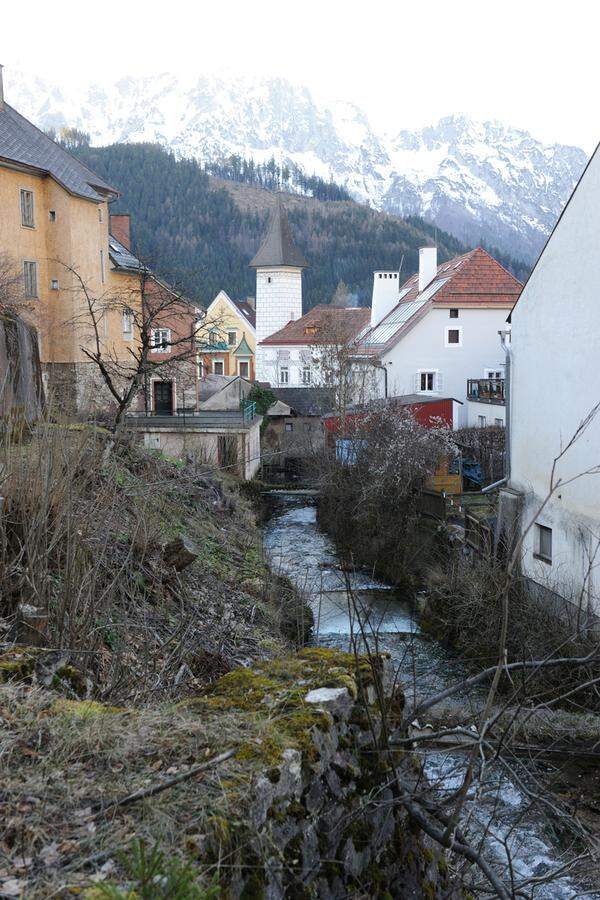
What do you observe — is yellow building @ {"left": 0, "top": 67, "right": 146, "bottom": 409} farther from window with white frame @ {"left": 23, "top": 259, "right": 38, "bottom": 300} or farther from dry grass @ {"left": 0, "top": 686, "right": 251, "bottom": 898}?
dry grass @ {"left": 0, "top": 686, "right": 251, "bottom": 898}

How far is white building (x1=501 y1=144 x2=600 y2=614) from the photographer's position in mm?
17203

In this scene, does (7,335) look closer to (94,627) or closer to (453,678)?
(94,627)

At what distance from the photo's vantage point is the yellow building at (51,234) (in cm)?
3728

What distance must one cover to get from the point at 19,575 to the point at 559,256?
15.0 meters

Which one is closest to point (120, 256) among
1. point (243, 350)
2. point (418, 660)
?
point (418, 660)

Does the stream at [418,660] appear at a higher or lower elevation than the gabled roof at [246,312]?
lower

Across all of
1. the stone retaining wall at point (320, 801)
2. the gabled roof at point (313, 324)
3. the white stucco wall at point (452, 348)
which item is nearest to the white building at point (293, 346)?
the gabled roof at point (313, 324)

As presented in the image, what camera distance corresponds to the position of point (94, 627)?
19.7ft

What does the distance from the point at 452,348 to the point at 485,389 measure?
7902 mm

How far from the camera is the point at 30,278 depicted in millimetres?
38375

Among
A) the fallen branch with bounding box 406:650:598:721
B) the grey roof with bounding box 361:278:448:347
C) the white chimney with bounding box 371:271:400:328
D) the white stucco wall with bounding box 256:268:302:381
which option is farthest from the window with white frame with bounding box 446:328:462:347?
the fallen branch with bounding box 406:650:598:721

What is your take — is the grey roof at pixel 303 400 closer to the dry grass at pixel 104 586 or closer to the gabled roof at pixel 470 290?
the gabled roof at pixel 470 290

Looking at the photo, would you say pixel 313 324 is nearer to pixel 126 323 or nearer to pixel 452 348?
pixel 452 348

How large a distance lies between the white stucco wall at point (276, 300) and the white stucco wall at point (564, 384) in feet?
219
